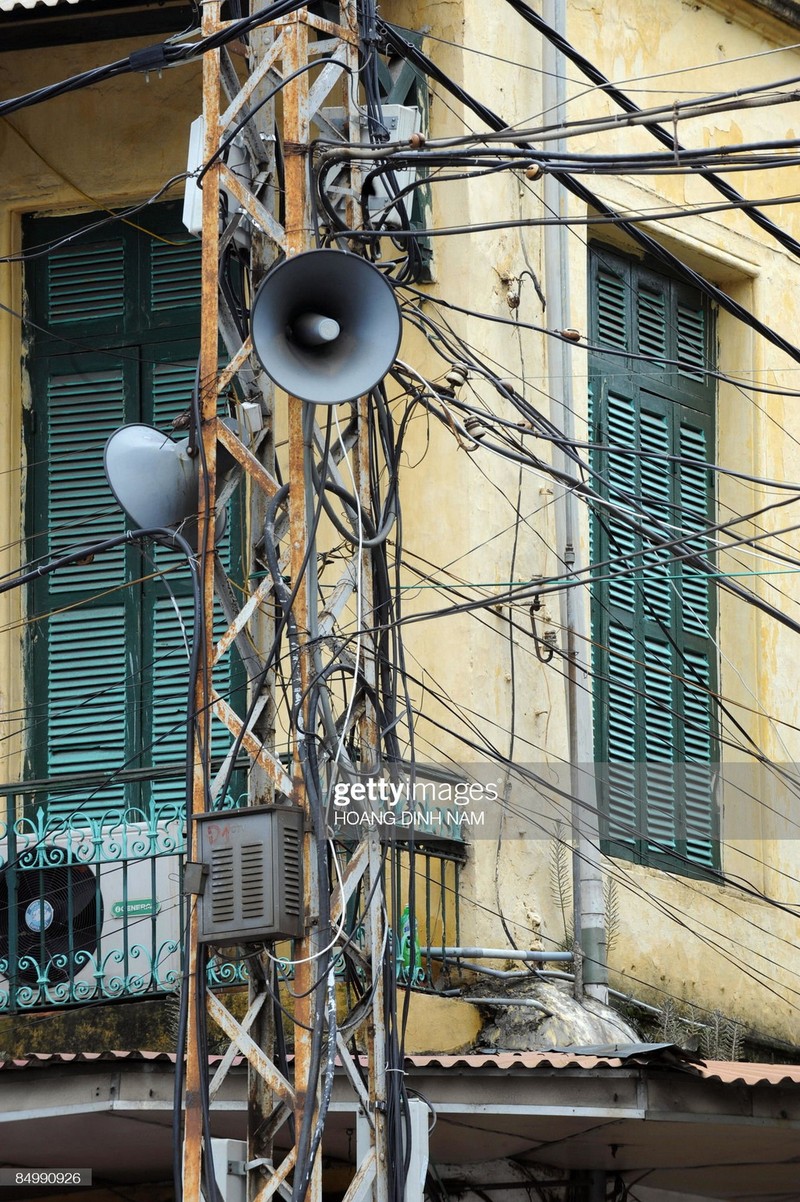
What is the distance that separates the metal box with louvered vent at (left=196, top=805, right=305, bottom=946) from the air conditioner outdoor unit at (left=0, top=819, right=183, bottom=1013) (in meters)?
2.61

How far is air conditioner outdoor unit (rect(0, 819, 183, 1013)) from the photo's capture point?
9906 mm

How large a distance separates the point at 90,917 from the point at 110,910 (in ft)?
0.39

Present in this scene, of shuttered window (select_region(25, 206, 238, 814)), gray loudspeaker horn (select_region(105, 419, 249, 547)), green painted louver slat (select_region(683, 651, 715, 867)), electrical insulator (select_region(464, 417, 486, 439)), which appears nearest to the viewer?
gray loudspeaker horn (select_region(105, 419, 249, 547))

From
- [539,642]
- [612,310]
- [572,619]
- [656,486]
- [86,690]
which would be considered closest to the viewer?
[539,642]

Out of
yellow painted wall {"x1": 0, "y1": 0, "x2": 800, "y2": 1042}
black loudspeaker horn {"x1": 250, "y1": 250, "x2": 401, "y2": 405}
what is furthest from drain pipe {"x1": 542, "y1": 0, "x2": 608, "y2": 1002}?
black loudspeaker horn {"x1": 250, "y1": 250, "x2": 401, "y2": 405}

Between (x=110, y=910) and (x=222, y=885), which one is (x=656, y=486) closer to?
(x=110, y=910)

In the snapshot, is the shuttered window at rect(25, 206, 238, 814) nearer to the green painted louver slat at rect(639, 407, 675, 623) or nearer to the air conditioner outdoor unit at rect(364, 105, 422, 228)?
the green painted louver slat at rect(639, 407, 675, 623)

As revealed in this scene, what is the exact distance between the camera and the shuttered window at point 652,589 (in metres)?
11.6

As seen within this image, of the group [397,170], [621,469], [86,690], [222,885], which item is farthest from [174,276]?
[222,885]

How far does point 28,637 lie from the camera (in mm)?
11492

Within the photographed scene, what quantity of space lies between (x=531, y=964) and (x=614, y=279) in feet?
13.4

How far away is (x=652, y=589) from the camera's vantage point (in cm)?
1202

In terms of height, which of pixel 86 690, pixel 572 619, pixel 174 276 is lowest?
pixel 86 690

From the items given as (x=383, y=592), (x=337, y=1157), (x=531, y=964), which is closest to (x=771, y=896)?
(x=531, y=964)
